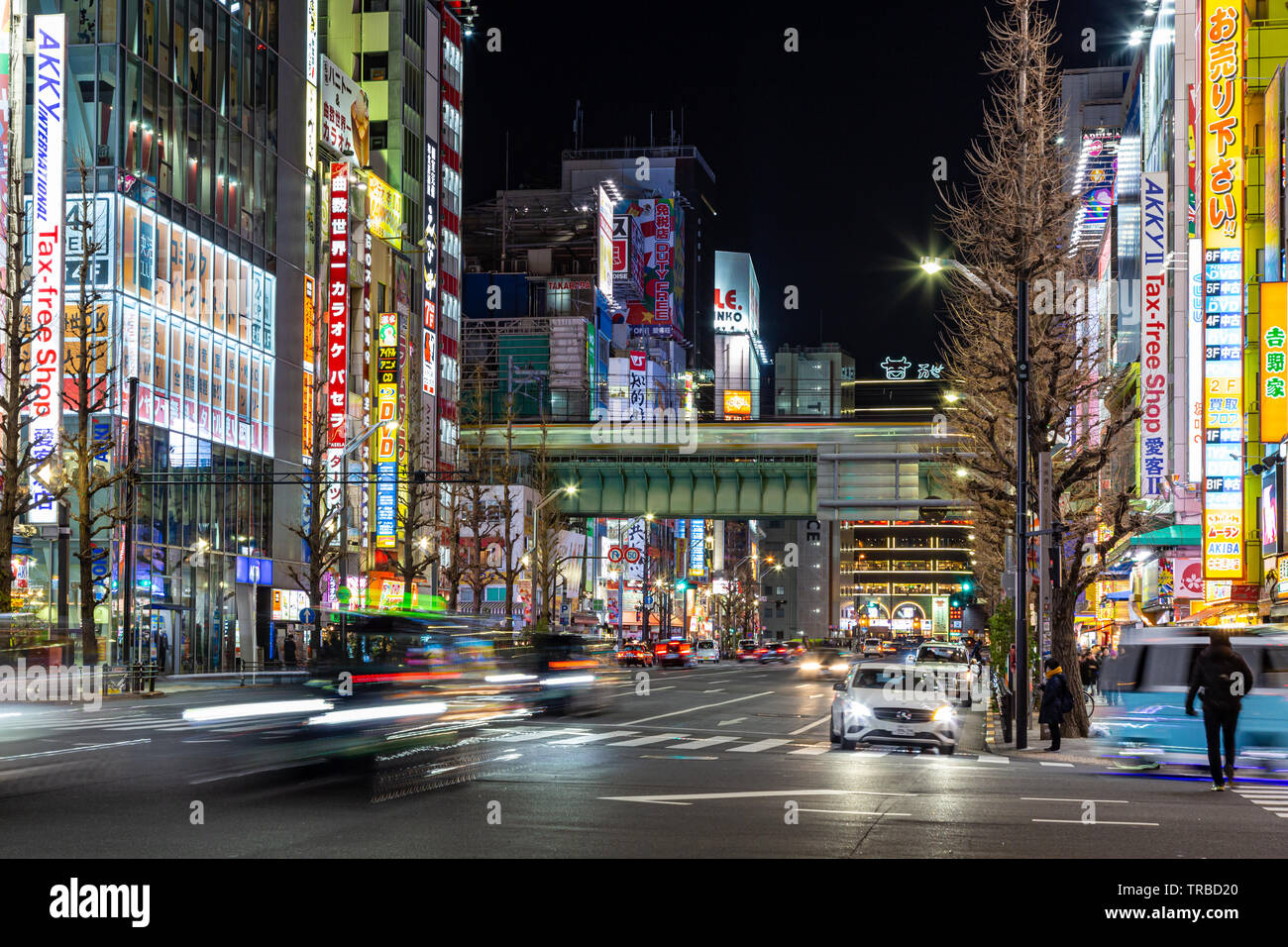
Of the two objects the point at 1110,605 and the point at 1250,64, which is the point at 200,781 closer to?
the point at 1250,64

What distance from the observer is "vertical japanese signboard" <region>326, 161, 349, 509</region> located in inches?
2442

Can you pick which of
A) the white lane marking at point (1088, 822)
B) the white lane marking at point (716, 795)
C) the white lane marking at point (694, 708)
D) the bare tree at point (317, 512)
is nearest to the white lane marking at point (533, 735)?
the white lane marking at point (694, 708)

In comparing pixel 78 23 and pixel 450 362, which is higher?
pixel 78 23

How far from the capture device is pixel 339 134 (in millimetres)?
72312

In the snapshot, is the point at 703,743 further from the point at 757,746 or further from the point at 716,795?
the point at 716,795

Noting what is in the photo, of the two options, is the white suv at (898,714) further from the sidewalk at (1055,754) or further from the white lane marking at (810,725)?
the white lane marking at (810,725)

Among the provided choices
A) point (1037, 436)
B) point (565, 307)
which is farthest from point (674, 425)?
point (565, 307)

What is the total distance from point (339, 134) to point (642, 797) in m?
60.7

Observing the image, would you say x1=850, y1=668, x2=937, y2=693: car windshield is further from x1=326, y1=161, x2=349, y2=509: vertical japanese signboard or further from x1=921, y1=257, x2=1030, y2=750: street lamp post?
x1=326, y1=161, x2=349, y2=509: vertical japanese signboard

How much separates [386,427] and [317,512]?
580 inches

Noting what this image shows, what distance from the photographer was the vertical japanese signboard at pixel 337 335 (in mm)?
62031

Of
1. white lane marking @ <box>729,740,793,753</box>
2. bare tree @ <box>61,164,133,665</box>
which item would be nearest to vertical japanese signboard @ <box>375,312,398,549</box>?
bare tree @ <box>61,164,133,665</box>

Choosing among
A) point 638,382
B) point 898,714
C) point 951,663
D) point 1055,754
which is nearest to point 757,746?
point 898,714

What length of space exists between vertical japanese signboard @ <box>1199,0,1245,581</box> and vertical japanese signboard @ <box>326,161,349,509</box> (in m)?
33.0
